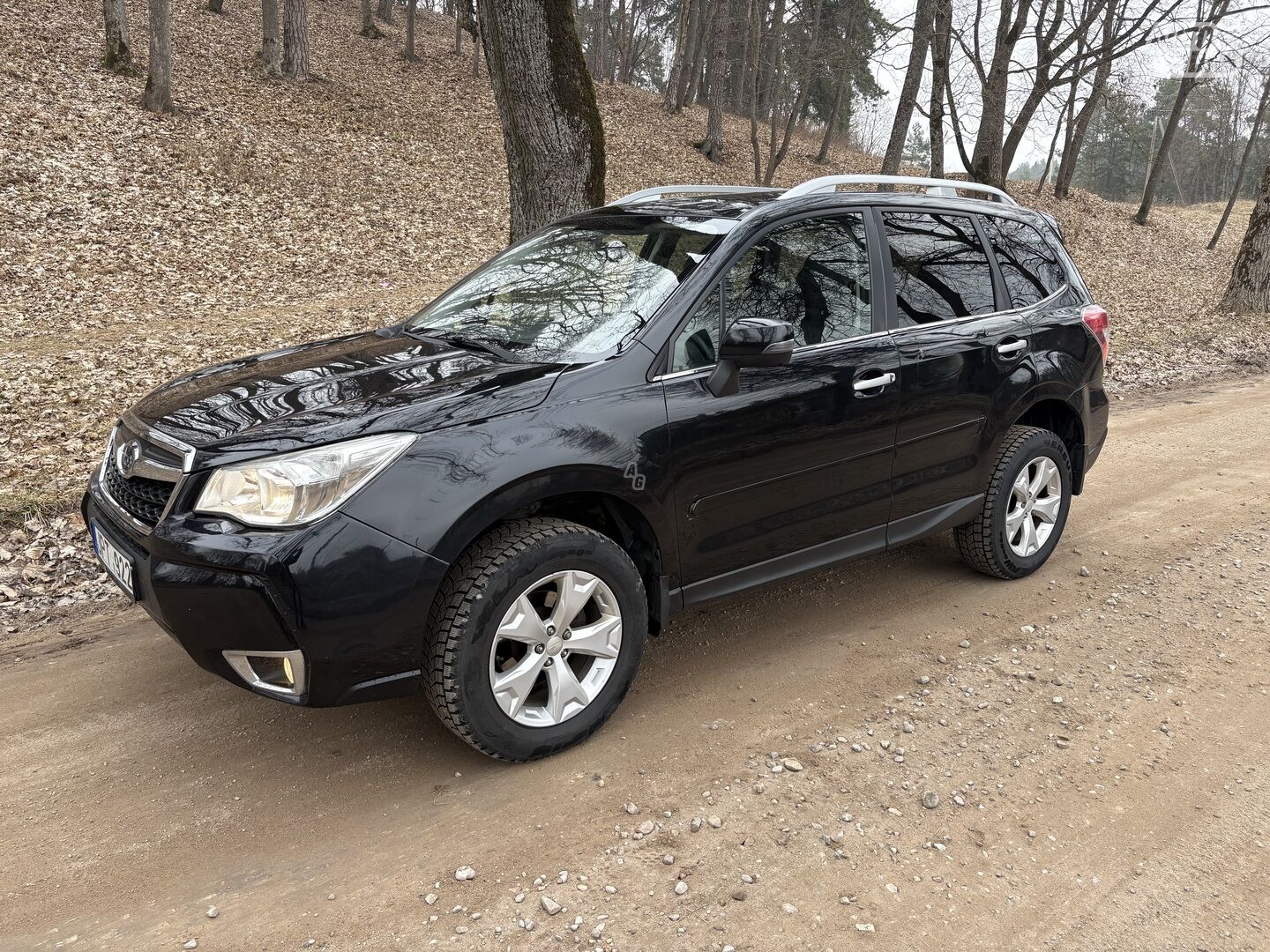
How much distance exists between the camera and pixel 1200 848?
280cm

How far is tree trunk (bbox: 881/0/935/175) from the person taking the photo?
16094 mm

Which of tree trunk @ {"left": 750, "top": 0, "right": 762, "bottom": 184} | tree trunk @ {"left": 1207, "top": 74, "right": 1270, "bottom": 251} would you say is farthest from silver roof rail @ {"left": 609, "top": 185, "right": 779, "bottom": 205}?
tree trunk @ {"left": 1207, "top": 74, "right": 1270, "bottom": 251}

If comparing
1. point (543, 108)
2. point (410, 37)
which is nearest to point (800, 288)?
point (543, 108)

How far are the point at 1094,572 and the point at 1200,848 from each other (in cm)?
227

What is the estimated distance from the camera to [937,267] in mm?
4246

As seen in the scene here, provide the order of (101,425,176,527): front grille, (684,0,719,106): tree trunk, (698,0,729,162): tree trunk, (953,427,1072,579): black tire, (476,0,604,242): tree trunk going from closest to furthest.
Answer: (101,425,176,527): front grille → (953,427,1072,579): black tire → (476,0,604,242): tree trunk → (698,0,729,162): tree trunk → (684,0,719,106): tree trunk

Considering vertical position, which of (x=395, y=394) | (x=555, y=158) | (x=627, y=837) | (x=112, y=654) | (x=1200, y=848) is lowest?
(x=112, y=654)

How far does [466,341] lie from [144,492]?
1294 millimetres

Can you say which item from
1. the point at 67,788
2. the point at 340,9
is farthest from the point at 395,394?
the point at 340,9

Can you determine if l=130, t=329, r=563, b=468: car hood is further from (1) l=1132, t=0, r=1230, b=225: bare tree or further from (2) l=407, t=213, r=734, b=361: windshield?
(1) l=1132, t=0, r=1230, b=225: bare tree

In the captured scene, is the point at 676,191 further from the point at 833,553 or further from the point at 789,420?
the point at 833,553

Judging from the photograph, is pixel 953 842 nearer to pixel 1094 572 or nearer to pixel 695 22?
pixel 1094 572

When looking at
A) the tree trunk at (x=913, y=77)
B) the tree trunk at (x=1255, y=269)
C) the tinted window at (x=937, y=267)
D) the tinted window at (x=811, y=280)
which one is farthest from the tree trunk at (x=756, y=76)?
the tinted window at (x=811, y=280)

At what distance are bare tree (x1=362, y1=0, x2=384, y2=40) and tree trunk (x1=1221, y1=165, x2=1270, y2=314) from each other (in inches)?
875
